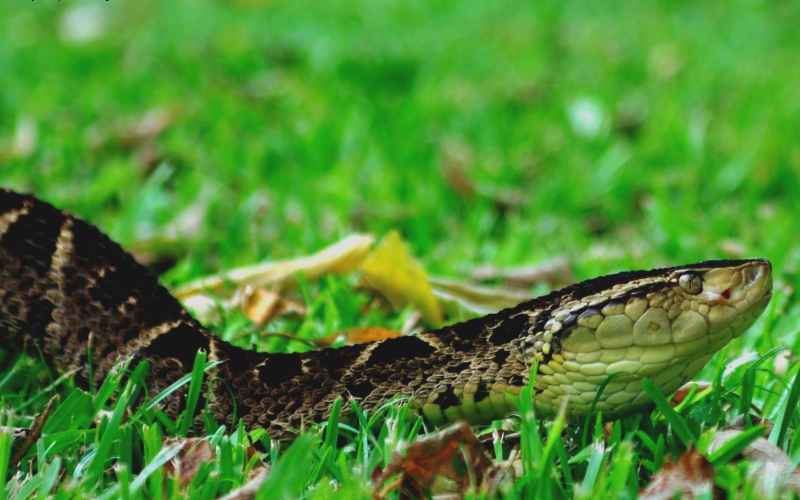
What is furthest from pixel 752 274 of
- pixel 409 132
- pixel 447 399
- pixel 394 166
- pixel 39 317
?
pixel 409 132

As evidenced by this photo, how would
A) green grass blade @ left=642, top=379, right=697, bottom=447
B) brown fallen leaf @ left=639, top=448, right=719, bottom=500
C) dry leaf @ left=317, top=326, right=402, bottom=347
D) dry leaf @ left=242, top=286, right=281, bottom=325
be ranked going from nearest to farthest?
brown fallen leaf @ left=639, top=448, right=719, bottom=500 → green grass blade @ left=642, top=379, right=697, bottom=447 → dry leaf @ left=317, top=326, right=402, bottom=347 → dry leaf @ left=242, top=286, right=281, bottom=325

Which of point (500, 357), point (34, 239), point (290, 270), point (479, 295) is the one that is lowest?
point (500, 357)

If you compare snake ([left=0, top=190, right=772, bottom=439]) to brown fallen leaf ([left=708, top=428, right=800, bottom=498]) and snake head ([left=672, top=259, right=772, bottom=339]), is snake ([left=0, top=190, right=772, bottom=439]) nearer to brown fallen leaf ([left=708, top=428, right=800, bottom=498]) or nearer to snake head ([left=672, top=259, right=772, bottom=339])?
snake head ([left=672, top=259, right=772, bottom=339])

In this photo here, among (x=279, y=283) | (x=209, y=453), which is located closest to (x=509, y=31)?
(x=279, y=283)

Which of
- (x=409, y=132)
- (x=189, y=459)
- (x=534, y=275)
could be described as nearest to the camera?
(x=189, y=459)

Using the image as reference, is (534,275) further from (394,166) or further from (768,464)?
(768,464)

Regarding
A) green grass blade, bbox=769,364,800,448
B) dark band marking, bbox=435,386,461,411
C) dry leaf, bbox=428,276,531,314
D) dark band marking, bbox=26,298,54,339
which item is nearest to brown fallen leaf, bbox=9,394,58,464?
dark band marking, bbox=26,298,54,339

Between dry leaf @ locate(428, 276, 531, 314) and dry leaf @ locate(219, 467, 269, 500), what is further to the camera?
dry leaf @ locate(428, 276, 531, 314)
